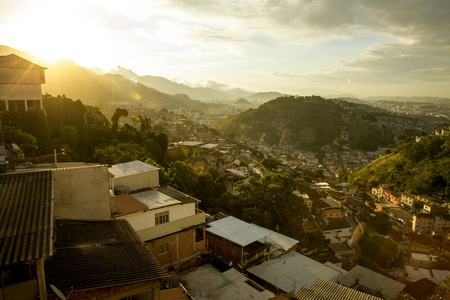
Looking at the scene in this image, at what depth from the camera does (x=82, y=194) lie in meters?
4.93

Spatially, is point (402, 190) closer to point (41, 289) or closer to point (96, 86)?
point (41, 289)

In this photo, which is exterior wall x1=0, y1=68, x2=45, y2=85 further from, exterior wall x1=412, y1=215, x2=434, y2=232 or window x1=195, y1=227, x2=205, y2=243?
exterior wall x1=412, y1=215, x2=434, y2=232

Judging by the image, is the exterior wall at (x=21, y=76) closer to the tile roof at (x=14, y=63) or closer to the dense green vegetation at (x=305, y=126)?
the tile roof at (x=14, y=63)

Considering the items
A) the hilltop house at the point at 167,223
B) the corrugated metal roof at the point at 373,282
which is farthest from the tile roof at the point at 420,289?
the hilltop house at the point at 167,223

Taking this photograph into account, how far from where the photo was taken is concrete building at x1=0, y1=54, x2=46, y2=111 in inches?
500

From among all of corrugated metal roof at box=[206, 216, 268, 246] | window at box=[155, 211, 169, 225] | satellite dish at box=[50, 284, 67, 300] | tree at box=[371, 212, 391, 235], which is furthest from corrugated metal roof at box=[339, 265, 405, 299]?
tree at box=[371, 212, 391, 235]

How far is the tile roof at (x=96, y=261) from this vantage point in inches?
120

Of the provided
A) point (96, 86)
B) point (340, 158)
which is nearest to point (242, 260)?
point (340, 158)

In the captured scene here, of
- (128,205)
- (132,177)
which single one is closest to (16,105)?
(132,177)

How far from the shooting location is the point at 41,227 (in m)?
2.87

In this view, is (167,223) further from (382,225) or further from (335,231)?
(382,225)

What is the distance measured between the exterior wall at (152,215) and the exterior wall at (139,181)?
161 centimetres

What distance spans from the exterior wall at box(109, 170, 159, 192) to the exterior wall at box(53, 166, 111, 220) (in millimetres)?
2735

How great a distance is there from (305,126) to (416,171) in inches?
1692
